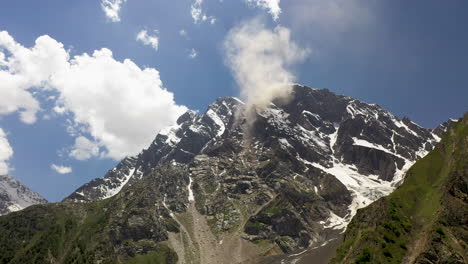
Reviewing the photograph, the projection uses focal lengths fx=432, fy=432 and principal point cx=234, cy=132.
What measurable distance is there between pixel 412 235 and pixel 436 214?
13.5 metres

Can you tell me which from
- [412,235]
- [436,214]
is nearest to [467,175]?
[436,214]

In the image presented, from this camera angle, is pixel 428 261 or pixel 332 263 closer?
pixel 428 261

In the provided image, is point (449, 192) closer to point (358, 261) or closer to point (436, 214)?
point (436, 214)

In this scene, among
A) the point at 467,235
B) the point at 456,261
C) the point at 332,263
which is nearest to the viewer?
the point at 456,261

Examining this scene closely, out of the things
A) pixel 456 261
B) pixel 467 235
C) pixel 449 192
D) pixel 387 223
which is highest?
pixel 449 192

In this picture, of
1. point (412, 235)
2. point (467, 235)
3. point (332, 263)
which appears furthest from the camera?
point (332, 263)

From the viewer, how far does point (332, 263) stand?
198 metres

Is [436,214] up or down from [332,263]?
up

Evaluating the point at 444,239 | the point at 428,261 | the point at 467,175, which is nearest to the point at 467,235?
the point at 444,239

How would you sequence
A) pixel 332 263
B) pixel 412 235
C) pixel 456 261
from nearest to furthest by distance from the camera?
pixel 456 261, pixel 412 235, pixel 332 263

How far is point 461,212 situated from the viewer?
558ft

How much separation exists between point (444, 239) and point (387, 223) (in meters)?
31.1

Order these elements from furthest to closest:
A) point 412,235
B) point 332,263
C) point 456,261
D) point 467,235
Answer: point 332,263 → point 412,235 → point 467,235 → point 456,261

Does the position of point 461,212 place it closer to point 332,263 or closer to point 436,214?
point 436,214
